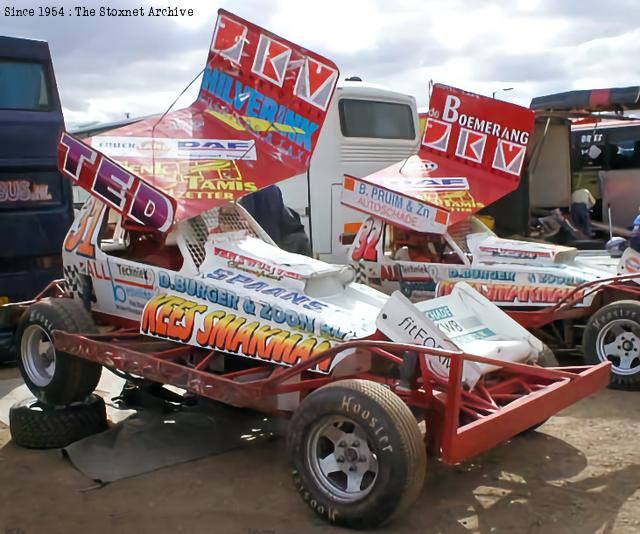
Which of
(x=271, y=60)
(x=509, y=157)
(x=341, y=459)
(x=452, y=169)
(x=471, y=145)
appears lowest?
(x=341, y=459)

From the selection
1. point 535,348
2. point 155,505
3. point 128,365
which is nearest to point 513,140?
point 535,348

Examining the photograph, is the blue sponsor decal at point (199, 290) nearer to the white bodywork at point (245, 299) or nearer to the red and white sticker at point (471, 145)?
the white bodywork at point (245, 299)

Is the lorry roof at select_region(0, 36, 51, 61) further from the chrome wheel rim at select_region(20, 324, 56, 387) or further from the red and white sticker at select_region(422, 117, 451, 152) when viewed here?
the red and white sticker at select_region(422, 117, 451, 152)

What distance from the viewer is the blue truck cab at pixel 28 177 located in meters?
8.02

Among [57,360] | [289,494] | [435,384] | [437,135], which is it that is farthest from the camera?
[437,135]

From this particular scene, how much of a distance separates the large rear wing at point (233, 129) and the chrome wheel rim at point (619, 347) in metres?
2.92

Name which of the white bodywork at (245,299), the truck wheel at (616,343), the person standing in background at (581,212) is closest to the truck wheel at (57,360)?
the white bodywork at (245,299)

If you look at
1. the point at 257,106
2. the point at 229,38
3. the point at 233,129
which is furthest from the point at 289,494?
the point at 229,38

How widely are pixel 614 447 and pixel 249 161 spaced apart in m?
3.24

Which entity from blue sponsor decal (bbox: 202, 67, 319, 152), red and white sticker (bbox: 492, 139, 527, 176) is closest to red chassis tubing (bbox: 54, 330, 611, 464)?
blue sponsor decal (bbox: 202, 67, 319, 152)

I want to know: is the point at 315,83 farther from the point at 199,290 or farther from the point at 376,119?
the point at 376,119

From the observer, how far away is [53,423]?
5.41m

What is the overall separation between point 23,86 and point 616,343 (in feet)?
20.7

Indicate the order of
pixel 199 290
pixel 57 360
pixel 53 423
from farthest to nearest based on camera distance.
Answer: pixel 57 360, pixel 53 423, pixel 199 290
